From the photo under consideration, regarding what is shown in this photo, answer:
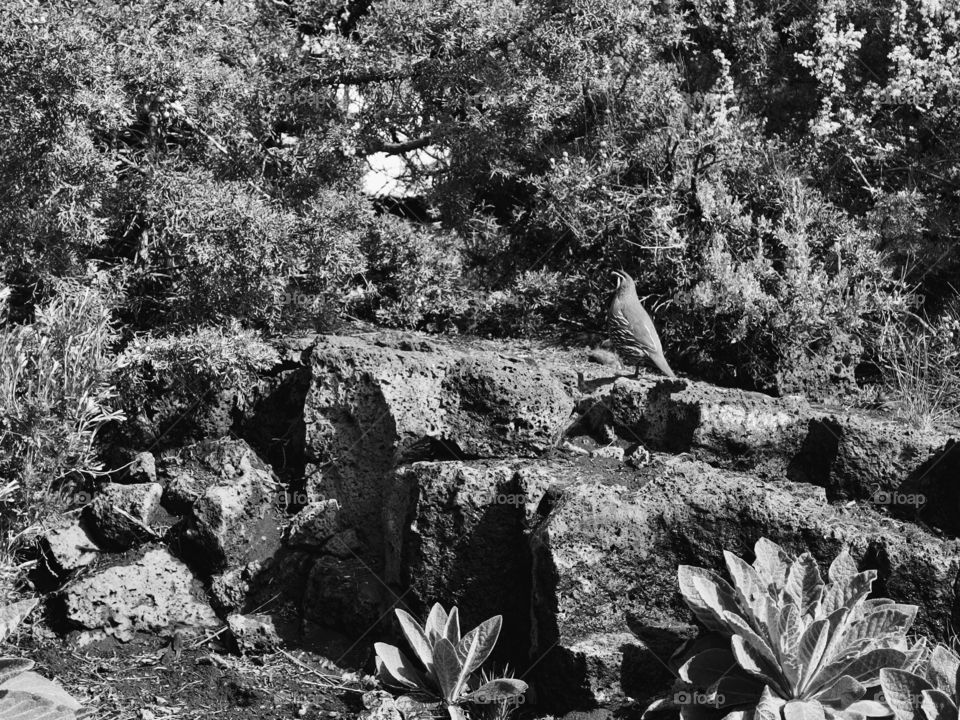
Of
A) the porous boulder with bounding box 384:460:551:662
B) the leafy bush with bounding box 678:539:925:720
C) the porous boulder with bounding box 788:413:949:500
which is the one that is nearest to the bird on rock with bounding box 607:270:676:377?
the porous boulder with bounding box 788:413:949:500

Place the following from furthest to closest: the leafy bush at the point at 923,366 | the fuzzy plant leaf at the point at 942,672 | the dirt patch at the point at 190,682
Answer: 1. the leafy bush at the point at 923,366
2. the dirt patch at the point at 190,682
3. the fuzzy plant leaf at the point at 942,672

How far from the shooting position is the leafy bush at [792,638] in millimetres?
3572

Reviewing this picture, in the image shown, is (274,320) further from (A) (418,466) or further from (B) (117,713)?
(B) (117,713)

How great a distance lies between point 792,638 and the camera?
3584mm

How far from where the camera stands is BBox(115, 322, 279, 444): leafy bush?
5484mm

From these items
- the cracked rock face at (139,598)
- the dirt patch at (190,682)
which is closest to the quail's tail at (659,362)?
the dirt patch at (190,682)

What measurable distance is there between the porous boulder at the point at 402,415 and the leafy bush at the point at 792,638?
1.38 metres

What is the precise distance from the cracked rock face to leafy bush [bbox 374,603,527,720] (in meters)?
1.19

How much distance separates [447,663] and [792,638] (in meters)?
1.36

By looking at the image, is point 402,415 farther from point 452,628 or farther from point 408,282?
point 408,282

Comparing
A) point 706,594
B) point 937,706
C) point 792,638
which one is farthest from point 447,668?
point 937,706

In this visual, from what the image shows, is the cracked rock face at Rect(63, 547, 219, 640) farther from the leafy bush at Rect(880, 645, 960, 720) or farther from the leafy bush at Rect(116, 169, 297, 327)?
the leafy bush at Rect(880, 645, 960, 720)

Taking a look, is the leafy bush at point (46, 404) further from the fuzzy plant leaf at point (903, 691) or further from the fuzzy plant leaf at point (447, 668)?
the fuzzy plant leaf at point (903, 691)

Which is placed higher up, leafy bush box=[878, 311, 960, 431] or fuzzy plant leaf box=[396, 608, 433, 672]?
leafy bush box=[878, 311, 960, 431]
